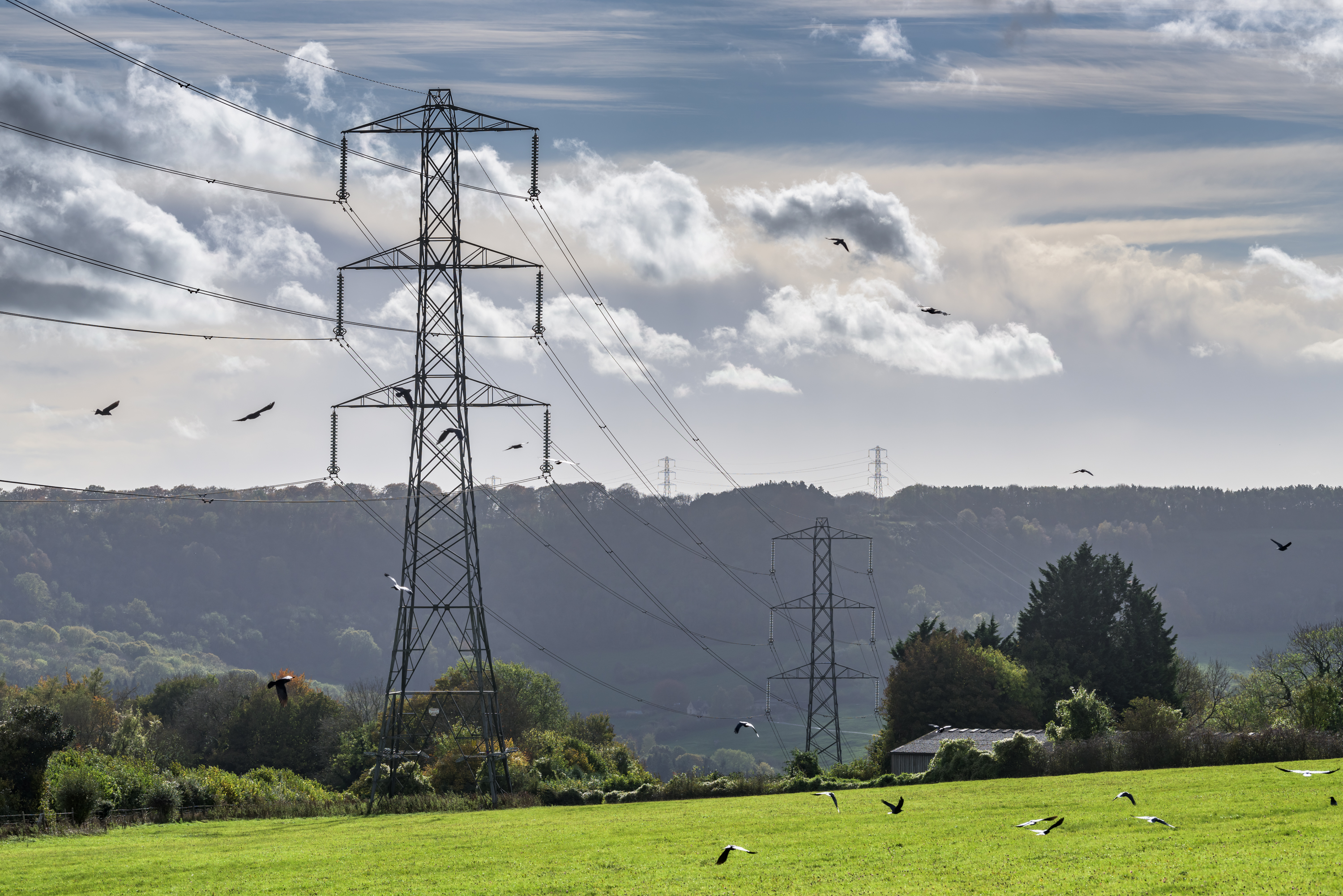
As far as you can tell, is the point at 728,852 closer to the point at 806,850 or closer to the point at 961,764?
the point at 806,850

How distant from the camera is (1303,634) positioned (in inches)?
3696

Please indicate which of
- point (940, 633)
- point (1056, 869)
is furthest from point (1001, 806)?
point (940, 633)

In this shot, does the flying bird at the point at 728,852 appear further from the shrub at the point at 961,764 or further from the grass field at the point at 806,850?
the shrub at the point at 961,764

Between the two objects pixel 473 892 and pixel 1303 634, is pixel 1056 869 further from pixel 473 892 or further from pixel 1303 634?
pixel 1303 634

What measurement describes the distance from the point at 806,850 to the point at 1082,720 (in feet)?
105

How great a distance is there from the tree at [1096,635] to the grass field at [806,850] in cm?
4239

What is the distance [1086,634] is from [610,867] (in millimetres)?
70306

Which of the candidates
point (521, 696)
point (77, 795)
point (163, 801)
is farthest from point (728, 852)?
point (521, 696)

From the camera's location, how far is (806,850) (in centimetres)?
3322

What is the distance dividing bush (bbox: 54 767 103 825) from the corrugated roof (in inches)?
1728

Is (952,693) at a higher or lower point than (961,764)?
higher

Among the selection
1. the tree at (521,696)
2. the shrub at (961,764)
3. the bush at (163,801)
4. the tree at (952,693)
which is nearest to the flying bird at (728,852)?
the shrub at (961,764)

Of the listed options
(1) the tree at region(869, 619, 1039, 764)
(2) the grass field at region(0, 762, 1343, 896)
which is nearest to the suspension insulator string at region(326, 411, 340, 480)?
(2) the grass field at region(0, 762, 1343, 896)

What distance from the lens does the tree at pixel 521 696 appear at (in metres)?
95.7
